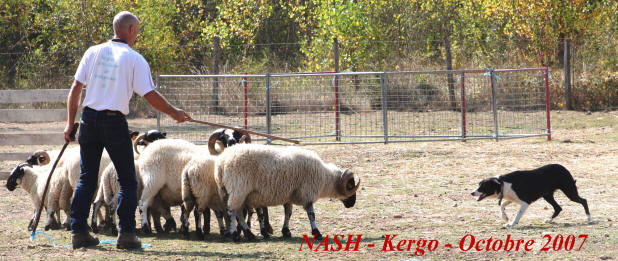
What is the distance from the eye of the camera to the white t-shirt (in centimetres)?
638

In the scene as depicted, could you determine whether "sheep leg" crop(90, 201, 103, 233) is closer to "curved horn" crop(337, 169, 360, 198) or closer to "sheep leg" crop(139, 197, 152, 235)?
"sheep leg" crop(139, 197, 152, 235)

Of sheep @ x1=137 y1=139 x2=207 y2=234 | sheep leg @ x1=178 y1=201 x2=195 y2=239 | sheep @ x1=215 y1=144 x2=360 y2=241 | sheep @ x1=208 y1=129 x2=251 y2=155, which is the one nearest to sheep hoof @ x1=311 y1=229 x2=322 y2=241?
sheep @ x1=215 y1=144 x2=360 y2=241

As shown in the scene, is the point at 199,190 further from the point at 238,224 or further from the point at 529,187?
the point at 529,187

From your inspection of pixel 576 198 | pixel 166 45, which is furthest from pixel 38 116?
pixel 166 45

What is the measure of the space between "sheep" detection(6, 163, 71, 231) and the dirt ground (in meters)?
0.31

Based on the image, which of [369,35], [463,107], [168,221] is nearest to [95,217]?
[168,221]

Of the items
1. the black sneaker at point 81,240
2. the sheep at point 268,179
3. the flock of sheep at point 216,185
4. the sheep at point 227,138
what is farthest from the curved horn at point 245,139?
the black sneaker at point 81,240

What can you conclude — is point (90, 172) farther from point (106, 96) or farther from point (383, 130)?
point (383, 130)

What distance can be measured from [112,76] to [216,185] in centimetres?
175

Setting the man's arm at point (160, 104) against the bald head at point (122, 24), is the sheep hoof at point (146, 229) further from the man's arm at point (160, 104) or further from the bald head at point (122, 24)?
the bald head at point (122, 24)

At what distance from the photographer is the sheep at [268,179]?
24.2ft

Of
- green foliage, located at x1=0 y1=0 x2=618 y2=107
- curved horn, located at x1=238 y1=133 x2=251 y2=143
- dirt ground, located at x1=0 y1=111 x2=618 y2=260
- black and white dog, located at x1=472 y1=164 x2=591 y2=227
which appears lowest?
dirt ground, located at x1=0 y1=111 x2=618 y2=260

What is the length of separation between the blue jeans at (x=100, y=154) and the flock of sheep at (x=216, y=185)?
100cm

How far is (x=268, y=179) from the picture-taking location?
750 cm
